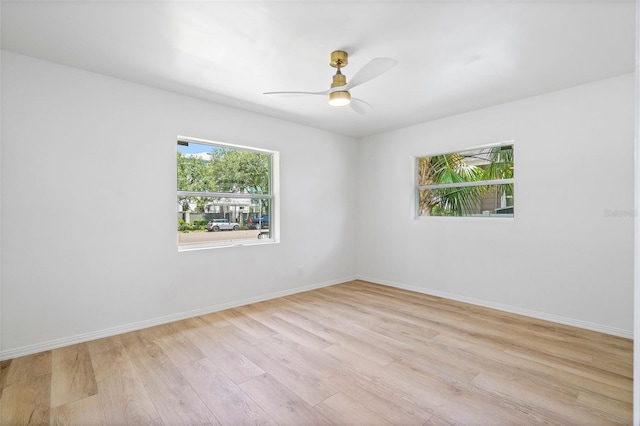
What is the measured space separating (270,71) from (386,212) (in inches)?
115

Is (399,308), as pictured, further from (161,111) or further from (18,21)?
(18,21)

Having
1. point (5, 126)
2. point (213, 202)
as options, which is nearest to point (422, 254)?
point (213, 202)

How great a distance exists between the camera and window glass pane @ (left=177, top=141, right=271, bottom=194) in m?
3.53

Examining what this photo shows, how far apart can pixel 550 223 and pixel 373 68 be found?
8.75ft

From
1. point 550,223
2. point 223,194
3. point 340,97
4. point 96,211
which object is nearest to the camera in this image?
point 340,97

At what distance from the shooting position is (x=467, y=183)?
412 centimetres

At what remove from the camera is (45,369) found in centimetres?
229

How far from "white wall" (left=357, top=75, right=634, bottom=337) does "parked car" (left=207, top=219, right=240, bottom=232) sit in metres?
2.53

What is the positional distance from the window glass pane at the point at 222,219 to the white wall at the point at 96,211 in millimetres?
204

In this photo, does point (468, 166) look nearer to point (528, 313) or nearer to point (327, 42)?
point (528, 313)

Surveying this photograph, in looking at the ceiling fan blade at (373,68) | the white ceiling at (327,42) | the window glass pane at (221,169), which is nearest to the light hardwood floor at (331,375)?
the window glass pane at (221,169)

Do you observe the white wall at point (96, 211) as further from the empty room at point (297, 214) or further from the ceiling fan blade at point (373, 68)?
the ceiling fan blade at point (373, 68)

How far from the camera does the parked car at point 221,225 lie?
3744mm

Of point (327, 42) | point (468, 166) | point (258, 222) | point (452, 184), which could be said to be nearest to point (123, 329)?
point (258, 222)
